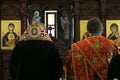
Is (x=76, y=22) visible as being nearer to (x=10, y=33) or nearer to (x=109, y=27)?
(x=109, y=27)

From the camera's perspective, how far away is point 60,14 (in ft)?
37.4

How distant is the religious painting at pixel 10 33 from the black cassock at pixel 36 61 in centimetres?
630

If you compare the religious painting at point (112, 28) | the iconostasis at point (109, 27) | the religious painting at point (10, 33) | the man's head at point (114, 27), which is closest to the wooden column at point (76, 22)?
the iconostasis at point (109, 27)

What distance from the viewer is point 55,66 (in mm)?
4879

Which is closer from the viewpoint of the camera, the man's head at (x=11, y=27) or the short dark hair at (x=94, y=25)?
the short dark hair at (x=94, y=25)

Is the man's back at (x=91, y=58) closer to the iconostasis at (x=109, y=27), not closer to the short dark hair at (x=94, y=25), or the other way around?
the short dark hair at (x=94, y=25)

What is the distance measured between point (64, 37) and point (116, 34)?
163 cm

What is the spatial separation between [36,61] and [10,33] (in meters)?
6.50

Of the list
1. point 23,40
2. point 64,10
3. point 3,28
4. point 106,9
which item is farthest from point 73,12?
point 23,40

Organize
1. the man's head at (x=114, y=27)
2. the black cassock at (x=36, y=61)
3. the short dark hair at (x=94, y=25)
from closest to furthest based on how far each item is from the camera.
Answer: the short dark hair at (x=94, y=25)
the black cassock at (x=36, y=61)
the man's head at (x=114, y=27)

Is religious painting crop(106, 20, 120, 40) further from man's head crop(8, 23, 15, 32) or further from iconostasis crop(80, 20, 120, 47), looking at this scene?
man's head crop(8, 23, 15, 32)

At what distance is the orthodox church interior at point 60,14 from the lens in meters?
11.2

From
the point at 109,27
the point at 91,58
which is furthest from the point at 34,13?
the point at 91,58

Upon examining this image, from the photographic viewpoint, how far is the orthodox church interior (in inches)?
441
